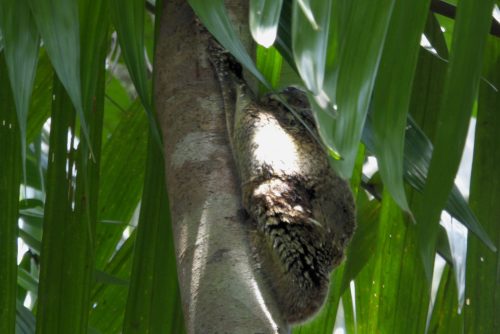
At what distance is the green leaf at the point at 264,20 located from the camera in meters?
1.13

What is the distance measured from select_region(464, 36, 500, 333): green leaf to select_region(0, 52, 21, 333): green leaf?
743mm

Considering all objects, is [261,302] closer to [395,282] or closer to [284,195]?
[284,195]

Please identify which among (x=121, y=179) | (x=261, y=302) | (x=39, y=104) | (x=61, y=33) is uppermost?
(x=39, y=104)

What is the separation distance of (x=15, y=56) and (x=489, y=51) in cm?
101

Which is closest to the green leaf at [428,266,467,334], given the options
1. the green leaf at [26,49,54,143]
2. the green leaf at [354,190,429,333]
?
the green leaf at [354,190,429,333]

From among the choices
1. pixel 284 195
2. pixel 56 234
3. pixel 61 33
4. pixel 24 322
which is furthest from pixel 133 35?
pixel 24 322

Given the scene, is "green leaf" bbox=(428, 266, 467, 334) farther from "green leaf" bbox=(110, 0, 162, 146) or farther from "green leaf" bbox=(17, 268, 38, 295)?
"green leaf" bbox=(17, 268, 38, 295)

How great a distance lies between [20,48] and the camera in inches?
54.6

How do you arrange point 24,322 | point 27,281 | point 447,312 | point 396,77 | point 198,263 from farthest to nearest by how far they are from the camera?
point 27,281 → point 24,322 → point 447,312 → point 198,263 → point 396,77

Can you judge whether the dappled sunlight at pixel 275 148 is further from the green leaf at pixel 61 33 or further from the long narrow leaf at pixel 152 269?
the green leaf at pixel 61 33

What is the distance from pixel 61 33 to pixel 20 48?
78 mm

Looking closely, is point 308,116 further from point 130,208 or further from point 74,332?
point 74,332

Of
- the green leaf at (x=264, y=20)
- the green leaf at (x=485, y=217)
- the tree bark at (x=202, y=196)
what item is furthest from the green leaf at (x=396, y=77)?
the green leaf at (x=485, y=217)

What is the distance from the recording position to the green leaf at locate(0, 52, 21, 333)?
5.41 ft
